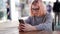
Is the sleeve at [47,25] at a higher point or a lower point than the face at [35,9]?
lower

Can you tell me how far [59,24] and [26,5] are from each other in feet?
1.55

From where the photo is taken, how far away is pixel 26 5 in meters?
1.33

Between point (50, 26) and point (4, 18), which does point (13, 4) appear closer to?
point (4, 18)

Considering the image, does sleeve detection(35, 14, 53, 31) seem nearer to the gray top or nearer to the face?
the gray top

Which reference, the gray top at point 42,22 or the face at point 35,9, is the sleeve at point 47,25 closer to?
the gray top at point 42,22

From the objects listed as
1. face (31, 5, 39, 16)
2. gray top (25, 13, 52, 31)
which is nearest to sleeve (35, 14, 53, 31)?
gray top (25, 13, 52, 31)

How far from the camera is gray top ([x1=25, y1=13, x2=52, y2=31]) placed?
129 centimetres

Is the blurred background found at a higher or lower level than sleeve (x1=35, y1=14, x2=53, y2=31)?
higher

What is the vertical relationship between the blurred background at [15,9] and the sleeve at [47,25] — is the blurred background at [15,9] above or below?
above

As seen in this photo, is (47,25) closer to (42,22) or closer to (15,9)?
(42,22)

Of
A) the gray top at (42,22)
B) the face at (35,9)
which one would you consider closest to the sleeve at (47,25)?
the gray top at (42,22)

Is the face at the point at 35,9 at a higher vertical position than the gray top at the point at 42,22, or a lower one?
higher

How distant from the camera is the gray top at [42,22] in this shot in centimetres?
129

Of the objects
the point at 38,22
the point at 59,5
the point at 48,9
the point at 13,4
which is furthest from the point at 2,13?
the point at 59,5
